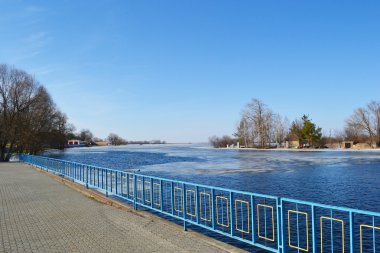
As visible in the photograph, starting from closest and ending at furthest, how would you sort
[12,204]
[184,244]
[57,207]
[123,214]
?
[184,244] < [123,214] < [57,207] < [12,204]

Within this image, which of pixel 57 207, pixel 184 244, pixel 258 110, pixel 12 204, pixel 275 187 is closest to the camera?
pixel 184 244

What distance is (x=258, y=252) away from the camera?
33.9ft

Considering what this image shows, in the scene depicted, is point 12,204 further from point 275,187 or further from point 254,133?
point 254,133

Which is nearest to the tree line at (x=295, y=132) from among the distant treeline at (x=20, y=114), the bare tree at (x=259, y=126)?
the bare tree at (x=259, y=126)

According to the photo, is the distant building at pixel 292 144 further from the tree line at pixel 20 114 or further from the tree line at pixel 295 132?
the tree line at pixel 20 114

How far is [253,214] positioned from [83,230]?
4.15 meters

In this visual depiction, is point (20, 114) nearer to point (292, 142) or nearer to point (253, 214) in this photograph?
point (253, 214)

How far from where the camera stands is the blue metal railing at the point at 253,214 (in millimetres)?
6930

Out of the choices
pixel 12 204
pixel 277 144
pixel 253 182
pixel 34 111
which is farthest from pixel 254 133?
pixel 12 204

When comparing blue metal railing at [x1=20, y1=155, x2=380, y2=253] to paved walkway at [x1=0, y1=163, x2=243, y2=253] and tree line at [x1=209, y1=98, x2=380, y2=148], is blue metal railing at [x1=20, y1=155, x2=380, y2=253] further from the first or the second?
tree line at [x1=209, y1=98, x2=380, y2=148]

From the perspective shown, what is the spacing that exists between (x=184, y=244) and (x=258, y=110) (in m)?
113

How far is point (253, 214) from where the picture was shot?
781 cm

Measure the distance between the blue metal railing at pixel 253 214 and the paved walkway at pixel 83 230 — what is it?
679mm

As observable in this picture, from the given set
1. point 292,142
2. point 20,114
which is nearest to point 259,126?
point 292,142
